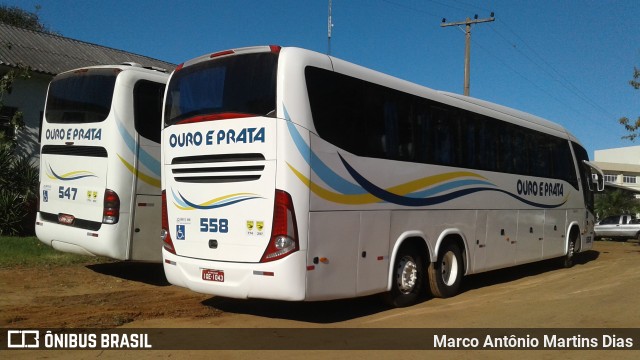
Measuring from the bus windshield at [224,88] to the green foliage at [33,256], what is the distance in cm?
491

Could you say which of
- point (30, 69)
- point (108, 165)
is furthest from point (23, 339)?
point (30, 69)

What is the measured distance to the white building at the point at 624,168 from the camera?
5941 centimetres

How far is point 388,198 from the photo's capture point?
8.02m

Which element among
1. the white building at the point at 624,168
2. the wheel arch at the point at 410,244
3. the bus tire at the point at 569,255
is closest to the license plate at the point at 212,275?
the wheel arch at the point at 410,244

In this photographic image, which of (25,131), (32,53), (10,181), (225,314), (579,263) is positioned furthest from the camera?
(32,53)

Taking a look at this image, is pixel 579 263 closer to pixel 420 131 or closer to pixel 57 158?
pixel 420 131

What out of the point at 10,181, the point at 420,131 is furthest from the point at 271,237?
the point at 10,181

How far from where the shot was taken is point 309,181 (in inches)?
268

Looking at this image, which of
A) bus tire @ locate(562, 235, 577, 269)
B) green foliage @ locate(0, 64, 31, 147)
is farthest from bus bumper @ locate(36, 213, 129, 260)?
bus tire @ locate(562, 235, 577, 269)

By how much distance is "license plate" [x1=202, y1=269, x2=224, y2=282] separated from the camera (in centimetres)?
708

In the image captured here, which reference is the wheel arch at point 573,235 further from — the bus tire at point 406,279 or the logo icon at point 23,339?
the logo icon at point 23,339

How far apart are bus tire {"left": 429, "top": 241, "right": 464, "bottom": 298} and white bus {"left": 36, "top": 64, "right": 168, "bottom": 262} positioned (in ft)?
14.9

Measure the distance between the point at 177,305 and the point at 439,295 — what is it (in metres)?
4.08

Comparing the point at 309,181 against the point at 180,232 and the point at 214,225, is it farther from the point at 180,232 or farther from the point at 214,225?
the point at 180,232
